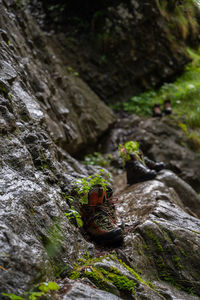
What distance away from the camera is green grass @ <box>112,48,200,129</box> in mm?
7250

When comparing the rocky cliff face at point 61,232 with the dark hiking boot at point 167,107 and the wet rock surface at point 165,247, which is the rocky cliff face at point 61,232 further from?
the dark hiking boot at point 167,107

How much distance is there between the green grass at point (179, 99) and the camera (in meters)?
7.25

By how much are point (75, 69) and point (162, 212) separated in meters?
6.01

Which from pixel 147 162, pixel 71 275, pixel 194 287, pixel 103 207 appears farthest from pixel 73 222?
pixel 147 162

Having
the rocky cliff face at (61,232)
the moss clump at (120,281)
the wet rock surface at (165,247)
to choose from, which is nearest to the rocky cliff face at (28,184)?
the rocky cliff face at (61,232)

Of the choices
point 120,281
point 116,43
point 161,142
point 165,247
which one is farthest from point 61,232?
point 116,43

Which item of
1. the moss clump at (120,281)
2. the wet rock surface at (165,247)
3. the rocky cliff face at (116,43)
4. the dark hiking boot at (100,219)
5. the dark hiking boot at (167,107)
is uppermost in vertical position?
the rocky cliff face at (116,43)

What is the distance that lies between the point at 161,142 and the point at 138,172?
7.47ft

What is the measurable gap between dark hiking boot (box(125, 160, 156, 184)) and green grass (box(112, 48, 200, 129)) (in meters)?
3.36

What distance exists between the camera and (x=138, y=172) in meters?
4.21

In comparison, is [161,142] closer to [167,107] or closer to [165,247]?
[167,107]

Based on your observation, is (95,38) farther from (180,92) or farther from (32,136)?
(32,136)

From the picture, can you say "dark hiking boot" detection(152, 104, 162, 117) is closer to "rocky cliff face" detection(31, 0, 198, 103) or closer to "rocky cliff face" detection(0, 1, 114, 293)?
"rocky cliff face" detection(31, 0, 198, 103)

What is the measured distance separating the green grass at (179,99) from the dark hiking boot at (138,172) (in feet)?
11.0
